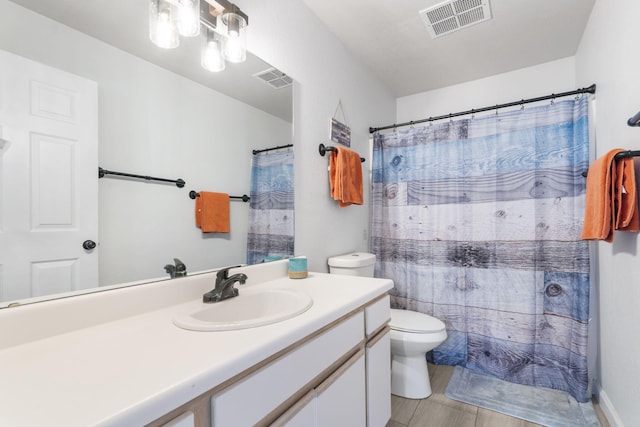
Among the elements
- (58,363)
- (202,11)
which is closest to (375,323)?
(58,363)

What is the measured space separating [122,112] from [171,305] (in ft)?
2.20

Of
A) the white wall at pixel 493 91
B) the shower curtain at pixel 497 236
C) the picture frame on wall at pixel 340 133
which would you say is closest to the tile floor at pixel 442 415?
the shower curtain at pixel 497 236

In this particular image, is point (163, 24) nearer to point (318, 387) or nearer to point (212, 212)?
point (212, 212)

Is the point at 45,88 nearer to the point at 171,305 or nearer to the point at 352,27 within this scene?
the point at 171,305

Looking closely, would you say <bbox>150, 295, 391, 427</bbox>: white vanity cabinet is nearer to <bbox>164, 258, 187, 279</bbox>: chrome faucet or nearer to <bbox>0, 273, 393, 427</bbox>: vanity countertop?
<bbox>0, 273, 393, 427</bbox>: vanity countertop

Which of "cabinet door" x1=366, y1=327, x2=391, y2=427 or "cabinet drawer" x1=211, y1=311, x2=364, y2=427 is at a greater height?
"cabinet drawer" x1=211, y1=311, x2=364, y2=427

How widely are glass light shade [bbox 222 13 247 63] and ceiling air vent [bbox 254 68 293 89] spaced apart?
15cm

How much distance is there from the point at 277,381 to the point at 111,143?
87 centimetres

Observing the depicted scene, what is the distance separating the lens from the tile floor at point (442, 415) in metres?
1.62

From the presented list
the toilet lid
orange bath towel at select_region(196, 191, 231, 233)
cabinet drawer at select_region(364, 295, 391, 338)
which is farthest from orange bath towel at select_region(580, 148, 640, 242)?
orange bath towel at select_region(196, 191, 231, 233)

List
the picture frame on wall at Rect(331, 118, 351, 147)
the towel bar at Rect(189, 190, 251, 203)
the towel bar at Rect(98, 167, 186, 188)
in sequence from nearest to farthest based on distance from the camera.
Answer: the towel bar at Rect(98, 167, 186, 188) → the towel bar at Rect(189, 190, 251, 203) → the picture frame on wall at Rect(331, 118, 351, 147)

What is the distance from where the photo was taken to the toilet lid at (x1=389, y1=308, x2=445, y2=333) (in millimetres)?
1796

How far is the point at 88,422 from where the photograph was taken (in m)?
0.44

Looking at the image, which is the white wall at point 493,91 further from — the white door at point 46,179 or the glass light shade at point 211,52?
the white door at point 46,179
